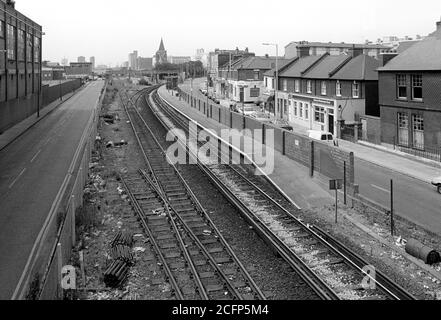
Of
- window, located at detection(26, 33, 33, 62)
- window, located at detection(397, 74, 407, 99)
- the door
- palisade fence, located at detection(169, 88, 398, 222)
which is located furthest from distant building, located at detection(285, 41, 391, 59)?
palisade fence, located at detection(169, 88, 398, 222)

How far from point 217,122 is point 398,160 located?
22264mm

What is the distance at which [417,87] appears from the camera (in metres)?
33.3

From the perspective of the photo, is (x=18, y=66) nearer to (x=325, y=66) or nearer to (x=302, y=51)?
(x=325, y=66)

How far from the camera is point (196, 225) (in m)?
18.4

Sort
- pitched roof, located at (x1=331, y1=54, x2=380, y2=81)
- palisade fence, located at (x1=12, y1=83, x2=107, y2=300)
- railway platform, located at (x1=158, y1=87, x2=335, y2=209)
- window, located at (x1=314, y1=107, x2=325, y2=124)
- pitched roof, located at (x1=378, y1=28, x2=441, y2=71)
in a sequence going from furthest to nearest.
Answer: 1. window, located at (x1=314, y1=107, x2=325, y2=124)
2. pitched roof, located at (x1=331, y1=54, x2=380, y2=81)
3. pitched roof, located at (x1=378, y1=28, x2=441, y2=71)
4. railway platform, located at (x1=158, y1=87, x2=335, y2=209)
5. palisade fence, located at (x1=12, y1=83, x2=107, y2=300)

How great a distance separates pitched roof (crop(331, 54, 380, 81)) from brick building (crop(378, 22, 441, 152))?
263 inches

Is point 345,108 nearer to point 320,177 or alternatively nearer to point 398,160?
point 398,160

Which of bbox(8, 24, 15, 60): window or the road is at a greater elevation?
bbox(8, 24, 15, 60): window

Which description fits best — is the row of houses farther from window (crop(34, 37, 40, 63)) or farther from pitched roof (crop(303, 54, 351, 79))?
window (crop(34, 37, 40, 63))

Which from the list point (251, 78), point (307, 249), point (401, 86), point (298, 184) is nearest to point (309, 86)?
point (401, 86)

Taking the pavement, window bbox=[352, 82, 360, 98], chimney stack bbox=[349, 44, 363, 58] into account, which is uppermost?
chimney stack bbox=[349, 44, 363, 58]

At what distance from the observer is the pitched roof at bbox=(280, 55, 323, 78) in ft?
180

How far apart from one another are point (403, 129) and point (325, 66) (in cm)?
1826

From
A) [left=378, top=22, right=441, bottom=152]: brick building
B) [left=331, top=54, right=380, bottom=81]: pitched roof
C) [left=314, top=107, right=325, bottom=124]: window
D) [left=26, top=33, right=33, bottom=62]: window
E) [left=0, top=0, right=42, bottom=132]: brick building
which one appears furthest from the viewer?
[left=26, top=33, right=33, bottom=62]: window
